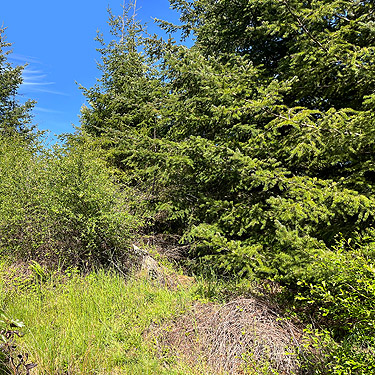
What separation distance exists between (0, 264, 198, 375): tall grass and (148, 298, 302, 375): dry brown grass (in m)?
0.21

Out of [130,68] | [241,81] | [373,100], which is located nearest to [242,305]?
[373,100]

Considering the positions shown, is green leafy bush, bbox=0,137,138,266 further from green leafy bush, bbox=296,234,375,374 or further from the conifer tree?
the conifer tree

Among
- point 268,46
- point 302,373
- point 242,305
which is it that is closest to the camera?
point 302,373

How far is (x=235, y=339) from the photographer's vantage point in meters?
2.79

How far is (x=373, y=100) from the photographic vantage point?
307 cm

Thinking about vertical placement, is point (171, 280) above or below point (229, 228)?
below

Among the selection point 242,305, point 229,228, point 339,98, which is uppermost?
point 339,98

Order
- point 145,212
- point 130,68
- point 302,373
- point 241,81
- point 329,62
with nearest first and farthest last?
point 302,373
point 329,62
point 241,81
point 145,212
point 130,68

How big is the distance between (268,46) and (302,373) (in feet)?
18.3

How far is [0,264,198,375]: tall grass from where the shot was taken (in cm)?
238

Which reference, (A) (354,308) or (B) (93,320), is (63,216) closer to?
(B) (93,320)

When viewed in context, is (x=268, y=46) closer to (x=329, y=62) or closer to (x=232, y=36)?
Answer: (x=232, y=36)

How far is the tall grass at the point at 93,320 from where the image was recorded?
7.80ft

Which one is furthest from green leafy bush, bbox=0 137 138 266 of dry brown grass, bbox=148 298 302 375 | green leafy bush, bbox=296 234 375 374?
green leafy bush, bbox=296 234 375 374
